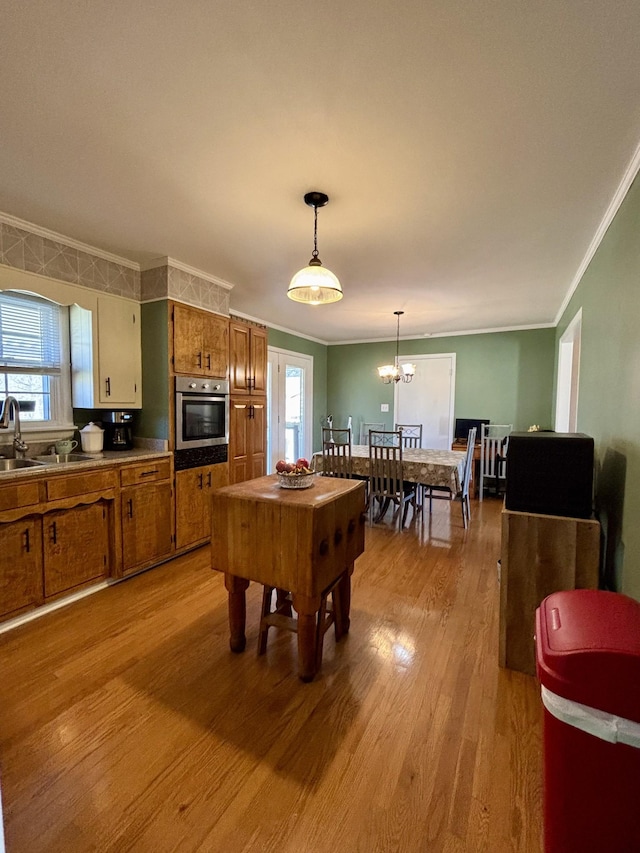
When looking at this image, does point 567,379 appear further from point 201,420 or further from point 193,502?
point 193,502

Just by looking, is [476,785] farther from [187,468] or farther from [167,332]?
[167,332]

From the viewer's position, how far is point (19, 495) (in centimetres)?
224

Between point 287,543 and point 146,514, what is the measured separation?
1.76 m

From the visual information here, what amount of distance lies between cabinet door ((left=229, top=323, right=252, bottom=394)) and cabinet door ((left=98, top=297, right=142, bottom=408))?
0.89 metres

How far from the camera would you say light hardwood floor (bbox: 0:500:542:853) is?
121 cm

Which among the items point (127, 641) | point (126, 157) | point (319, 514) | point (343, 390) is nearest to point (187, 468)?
point (127, 641)

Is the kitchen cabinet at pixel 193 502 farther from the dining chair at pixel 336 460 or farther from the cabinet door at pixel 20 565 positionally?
the dining chair at pixel 336 460

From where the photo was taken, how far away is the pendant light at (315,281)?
200 centimetres

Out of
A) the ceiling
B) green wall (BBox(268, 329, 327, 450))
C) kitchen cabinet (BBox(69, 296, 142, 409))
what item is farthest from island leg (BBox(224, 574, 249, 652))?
green wall (BBox(268, 329, 327, 450))

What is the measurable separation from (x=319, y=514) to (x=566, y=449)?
1285 mm

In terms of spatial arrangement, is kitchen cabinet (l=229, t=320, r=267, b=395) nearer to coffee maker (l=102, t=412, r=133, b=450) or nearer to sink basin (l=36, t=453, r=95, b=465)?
coffee maker (l=102, t=412, r=133, b=450)

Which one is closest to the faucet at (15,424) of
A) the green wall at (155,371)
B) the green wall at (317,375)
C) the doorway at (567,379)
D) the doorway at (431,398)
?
the green wall at (155,371)

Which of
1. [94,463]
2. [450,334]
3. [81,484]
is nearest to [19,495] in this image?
[81,484]

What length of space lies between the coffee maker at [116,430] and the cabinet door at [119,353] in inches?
5.6
